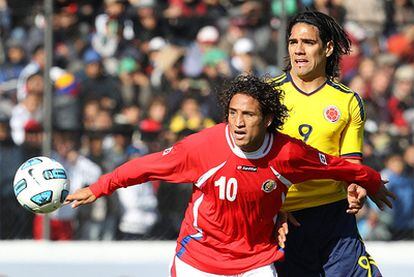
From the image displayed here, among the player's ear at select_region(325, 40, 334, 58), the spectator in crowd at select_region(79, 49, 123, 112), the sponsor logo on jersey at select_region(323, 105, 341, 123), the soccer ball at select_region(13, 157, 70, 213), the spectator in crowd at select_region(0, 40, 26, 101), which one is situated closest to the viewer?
the soccer ball at select_region(13, 157, 70, 213)

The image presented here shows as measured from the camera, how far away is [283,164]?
538cm

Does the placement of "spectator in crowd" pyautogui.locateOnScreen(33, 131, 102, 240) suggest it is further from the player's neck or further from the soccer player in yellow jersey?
the player's neck

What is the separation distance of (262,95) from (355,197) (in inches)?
32.7

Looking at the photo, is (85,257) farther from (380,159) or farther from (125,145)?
(380,159)

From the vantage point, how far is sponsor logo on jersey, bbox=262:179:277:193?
535 centimetres

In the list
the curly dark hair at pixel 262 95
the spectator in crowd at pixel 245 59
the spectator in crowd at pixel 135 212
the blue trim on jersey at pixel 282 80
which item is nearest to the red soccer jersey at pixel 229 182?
the curly dark hair at pixel 262 95

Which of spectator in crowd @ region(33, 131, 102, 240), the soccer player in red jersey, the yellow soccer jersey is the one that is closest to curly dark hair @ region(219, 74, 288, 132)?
the soccer player in red jersey

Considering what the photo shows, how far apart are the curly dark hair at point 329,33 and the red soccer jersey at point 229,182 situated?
712 millimetres

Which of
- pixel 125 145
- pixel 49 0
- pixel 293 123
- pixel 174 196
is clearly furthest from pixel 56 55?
pixel 293 123

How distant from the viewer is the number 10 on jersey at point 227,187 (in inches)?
208

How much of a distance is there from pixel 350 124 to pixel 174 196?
3.44m

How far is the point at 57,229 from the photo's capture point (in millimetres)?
8875

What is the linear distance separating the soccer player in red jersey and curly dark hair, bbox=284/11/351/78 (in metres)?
0.55

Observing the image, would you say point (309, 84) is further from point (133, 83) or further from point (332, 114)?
point (133, 83)
